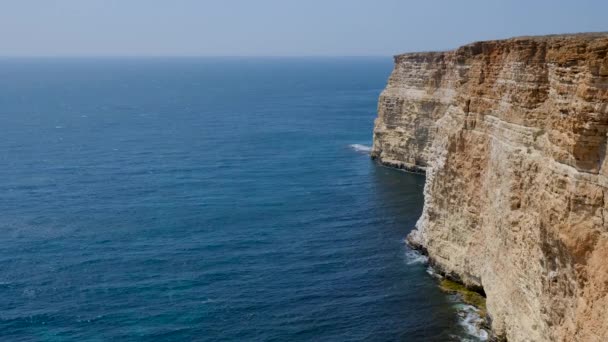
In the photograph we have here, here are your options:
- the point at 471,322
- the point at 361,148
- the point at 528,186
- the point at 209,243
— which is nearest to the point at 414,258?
the point at 471,322

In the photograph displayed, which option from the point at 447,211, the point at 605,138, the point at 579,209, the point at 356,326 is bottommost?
the point at 356,326

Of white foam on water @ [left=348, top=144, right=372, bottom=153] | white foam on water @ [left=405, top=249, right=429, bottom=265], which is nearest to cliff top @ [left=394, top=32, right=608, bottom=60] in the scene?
white foam on water @ [left=405, top=249, right=429, bottom=265]

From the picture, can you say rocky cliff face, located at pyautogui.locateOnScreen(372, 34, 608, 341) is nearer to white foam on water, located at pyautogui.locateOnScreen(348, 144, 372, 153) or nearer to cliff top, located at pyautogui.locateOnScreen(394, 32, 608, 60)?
cliff top, located at pyautogui.locateOnScreen(394, 32, 608, 60)

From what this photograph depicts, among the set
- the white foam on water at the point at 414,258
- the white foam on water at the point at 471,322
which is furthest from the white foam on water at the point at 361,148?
the white foam on water at the point at 471,322

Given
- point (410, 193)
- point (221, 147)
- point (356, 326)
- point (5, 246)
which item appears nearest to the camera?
point (356, 326)

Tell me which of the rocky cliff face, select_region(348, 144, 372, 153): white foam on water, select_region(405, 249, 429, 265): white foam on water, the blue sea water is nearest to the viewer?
the rocky cliff face

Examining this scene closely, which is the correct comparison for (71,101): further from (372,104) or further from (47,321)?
(47,321)

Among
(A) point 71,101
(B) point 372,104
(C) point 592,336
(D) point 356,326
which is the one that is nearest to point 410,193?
(D) point 356,326
